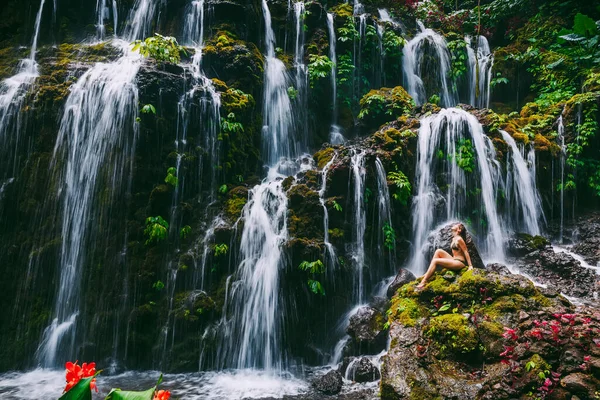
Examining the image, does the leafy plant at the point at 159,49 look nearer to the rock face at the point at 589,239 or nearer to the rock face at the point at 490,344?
the rock face at the point at 490,344

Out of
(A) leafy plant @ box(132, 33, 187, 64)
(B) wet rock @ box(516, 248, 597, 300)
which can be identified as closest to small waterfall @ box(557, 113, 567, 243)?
(B) wet rock @ box(516, 248, 597, 300)

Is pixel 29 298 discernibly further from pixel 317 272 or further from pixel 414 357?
pixel 414 357

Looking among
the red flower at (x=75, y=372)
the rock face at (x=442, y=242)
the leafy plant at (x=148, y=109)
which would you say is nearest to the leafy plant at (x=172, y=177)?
the leafy plant at (x=148, y=109)

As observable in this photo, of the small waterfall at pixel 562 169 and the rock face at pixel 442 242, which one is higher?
the small waterfall at pixel 562 169

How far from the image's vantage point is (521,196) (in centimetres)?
1015

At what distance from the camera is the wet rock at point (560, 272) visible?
770 cm

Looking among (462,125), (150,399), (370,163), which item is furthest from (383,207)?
(150,399)

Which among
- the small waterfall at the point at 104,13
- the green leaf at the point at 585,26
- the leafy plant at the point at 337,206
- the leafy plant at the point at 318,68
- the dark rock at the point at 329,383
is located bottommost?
the dark rock at the point at 329,383

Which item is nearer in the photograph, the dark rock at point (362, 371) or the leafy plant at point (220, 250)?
the dark rock at point (362, 371)

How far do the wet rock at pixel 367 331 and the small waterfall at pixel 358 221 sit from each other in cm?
92

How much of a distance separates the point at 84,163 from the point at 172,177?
2002mm

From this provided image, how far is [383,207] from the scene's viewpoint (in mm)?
8977

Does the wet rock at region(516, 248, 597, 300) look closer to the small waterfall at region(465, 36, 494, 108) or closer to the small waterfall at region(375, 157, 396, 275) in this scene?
the small waterfall at region(375, 157, 396, 275)

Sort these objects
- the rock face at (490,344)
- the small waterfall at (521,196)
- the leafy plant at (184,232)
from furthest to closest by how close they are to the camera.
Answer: the small waterfall at (521,196) → the leafy plant at (184,232) → the rock face at (490,344)
